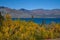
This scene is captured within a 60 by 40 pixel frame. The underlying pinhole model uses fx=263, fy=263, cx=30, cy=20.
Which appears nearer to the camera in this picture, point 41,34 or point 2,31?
point 2,31

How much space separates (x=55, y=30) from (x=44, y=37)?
67.1 inches

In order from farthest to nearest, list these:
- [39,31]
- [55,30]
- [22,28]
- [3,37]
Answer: [55,30]
[39,31]
[22,28]
[3,37]

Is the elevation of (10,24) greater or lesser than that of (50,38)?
greater

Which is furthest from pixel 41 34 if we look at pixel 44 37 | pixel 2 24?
pixel 2 24

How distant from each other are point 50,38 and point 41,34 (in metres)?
0.57

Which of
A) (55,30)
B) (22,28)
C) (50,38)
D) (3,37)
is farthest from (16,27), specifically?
(55,30)

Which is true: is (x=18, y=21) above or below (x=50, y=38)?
above

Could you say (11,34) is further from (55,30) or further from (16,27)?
(55,30)

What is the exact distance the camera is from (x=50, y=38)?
11578mm

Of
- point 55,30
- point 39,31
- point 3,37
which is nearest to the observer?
point 3,37

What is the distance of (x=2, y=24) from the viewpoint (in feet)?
36.4

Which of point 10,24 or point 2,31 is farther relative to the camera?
point 10,24

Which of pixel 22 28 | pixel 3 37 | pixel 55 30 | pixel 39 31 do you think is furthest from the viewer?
pixel 55 30

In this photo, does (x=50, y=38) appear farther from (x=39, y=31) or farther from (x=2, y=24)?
(x=2, y=24)
